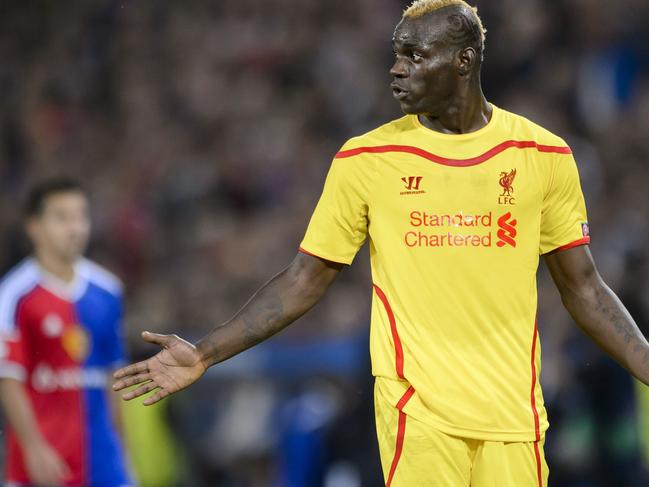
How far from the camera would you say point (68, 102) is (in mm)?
14375

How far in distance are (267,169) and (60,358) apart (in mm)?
5813

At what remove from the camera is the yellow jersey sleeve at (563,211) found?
4.46 meters

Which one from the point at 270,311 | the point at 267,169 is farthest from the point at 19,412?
the point at 267,169

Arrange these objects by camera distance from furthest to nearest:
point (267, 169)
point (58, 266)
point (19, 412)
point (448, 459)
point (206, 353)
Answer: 1. point (267, 169)
2. point (58, 266)
3. point (19, 412)
4. point (206, 353)
5. point (448, 459)

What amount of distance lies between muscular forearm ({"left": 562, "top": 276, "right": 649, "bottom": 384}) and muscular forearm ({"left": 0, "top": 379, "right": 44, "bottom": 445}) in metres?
3.23

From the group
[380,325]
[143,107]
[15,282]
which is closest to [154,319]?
[143,107]

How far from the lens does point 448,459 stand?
4.30 m

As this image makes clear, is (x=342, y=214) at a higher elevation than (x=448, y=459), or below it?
higher

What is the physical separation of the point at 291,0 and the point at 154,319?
4129mm

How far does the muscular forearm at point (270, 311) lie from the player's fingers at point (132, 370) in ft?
0.64

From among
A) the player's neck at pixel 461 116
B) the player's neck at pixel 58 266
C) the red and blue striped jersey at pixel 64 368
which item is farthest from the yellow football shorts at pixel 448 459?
the player's neck at pixel 58 266

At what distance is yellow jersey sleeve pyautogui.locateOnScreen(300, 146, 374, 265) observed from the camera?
4.44 m

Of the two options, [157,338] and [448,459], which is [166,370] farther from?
[448,459]

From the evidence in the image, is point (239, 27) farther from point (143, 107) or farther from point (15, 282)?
point (15, 282)
